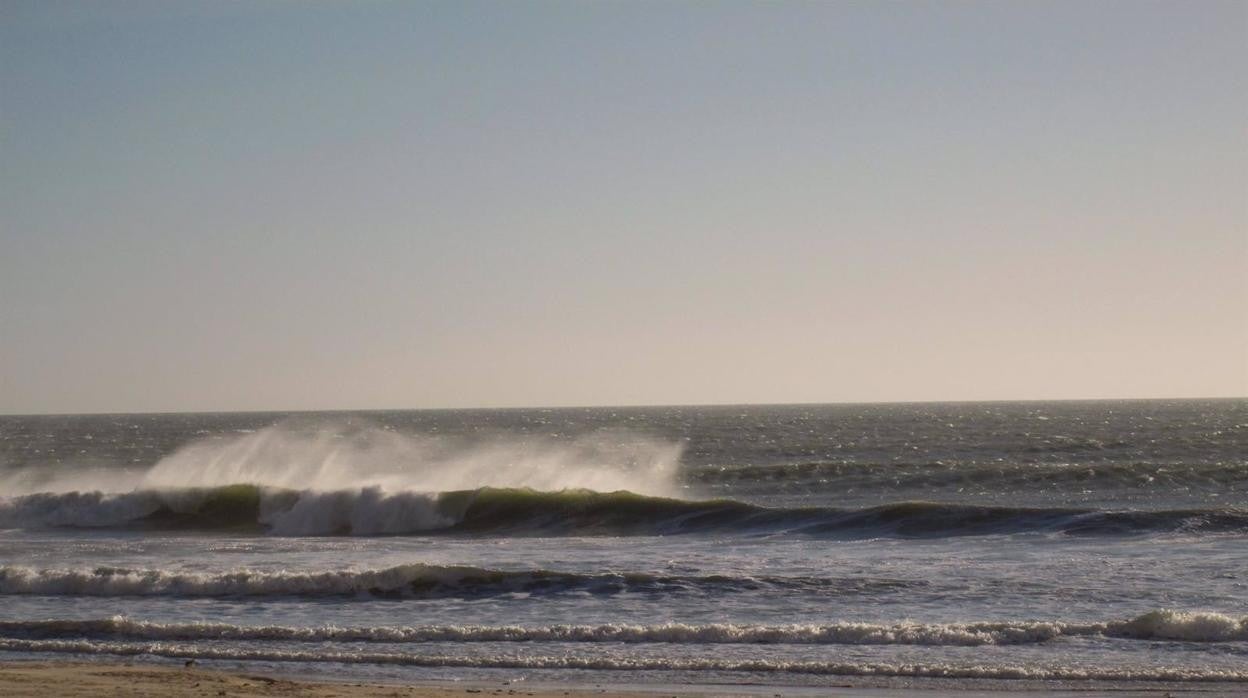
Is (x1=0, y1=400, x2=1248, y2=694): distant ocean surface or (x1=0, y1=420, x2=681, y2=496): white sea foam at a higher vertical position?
(x1=0, y1=420, x2=681, y2=496): white sea foam

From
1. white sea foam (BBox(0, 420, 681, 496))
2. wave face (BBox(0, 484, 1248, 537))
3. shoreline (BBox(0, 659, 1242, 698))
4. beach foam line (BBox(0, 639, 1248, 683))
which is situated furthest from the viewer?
white sea foam (BBox(0, 420, 681, 496))

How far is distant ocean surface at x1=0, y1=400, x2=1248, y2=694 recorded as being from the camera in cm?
1354

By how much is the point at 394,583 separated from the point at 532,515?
13307 millimetres

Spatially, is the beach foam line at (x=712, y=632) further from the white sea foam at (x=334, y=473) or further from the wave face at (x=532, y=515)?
the white sea foam at (x=334, y=473)

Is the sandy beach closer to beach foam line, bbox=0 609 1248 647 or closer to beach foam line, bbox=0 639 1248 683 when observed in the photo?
beach foam line, bbox=0 639 1248 683

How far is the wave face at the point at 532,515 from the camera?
26422 mm

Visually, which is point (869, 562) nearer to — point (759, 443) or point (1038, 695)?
point (1038, 695)

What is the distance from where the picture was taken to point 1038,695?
38.6ft

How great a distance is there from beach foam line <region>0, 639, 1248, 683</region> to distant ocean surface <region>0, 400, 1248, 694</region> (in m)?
0.04

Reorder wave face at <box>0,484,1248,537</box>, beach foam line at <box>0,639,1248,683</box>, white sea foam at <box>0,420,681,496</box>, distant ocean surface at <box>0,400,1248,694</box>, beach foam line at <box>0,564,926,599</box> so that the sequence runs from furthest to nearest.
Answer: white sea foam at <box>0,420,681,496</box> < wave face at <box>0,484,1248,537</box> < beach foam line at <box>0,564,926,599</box> < distant ocean surface at <box>0,400,1248,694</box> < beach foam line at <box>0,639,1248,683</box>

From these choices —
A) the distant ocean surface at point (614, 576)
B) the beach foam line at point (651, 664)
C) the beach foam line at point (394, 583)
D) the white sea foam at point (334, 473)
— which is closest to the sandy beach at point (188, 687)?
the distant ocean surface at point (614, 576)

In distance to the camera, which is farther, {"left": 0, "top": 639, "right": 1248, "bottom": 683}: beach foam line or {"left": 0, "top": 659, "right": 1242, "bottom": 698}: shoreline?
{"left": 0, "top": 639, "right": 1248, "bottom": 683}: beach foam line

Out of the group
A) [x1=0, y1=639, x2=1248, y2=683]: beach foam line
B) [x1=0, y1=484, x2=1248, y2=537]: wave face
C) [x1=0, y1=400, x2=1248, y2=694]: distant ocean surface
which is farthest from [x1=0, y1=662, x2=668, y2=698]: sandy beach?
[x1=0, y1=484, x2=1248, y2=537]: wave face

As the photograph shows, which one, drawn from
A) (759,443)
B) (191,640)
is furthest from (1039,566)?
(759,443)
